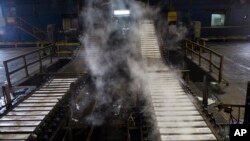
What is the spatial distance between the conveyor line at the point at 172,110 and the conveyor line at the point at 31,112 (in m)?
3.03

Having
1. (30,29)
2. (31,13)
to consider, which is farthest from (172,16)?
(30,29)

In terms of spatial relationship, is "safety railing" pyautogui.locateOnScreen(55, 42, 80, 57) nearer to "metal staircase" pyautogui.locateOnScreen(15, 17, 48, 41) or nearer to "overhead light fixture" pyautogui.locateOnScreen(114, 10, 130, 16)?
"overhead light fixture" pyautogui.locateOnScreen(114, 10, 130, 16)

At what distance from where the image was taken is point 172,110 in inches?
267

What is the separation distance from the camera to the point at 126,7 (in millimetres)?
19125

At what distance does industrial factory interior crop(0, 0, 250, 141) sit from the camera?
21.3 ft

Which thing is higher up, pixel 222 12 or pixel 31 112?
pixel 222 12

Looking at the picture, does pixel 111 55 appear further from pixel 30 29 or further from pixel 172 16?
pixel 30 29

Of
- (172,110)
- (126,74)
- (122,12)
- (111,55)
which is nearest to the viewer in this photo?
(172,110)

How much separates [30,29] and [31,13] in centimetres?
144

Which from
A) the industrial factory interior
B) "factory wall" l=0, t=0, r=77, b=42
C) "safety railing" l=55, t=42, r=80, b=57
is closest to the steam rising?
the industrial factory interior

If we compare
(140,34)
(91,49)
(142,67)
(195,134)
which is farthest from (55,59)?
(195,134)

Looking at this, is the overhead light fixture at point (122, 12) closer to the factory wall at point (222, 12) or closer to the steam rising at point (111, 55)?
the steam rising at point (111, 55)

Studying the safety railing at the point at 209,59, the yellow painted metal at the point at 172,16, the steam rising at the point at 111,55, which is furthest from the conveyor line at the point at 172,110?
the yellow painted metal at the point at 172,16

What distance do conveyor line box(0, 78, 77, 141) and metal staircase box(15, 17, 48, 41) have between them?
14.5 m
